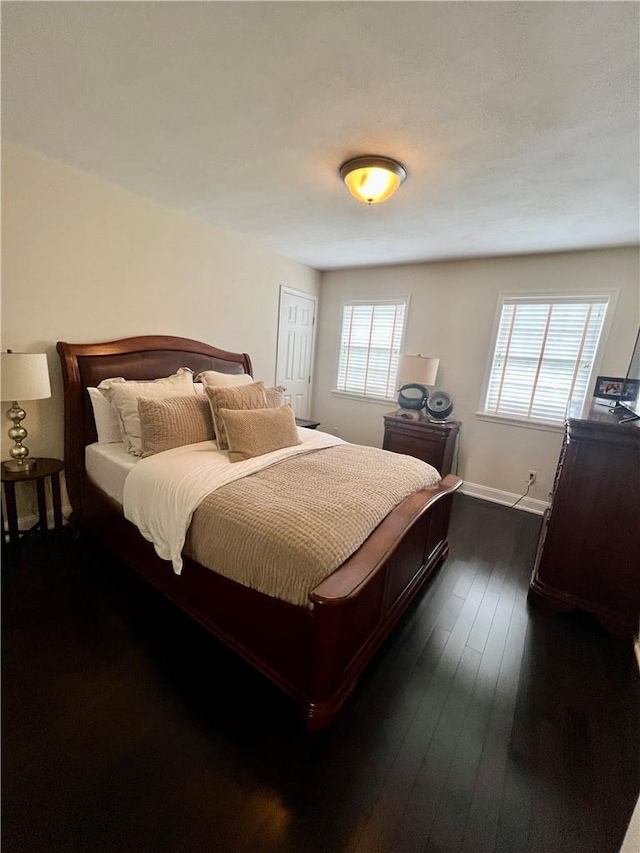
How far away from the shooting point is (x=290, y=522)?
1.42 m

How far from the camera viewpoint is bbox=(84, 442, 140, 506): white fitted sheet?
2104 millimetres

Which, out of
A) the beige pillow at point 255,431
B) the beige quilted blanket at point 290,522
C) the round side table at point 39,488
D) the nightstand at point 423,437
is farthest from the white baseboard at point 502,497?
the round side table at point 39,488

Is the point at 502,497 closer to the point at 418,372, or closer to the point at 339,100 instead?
the point at 418,372

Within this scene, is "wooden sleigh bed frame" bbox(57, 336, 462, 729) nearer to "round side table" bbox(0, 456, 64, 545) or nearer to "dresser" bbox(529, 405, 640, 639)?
"round side table" bbox(0, 456, 64, 545)

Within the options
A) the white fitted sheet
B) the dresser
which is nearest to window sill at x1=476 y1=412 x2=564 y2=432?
the dresser

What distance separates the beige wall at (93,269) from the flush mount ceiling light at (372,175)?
165 centimetres

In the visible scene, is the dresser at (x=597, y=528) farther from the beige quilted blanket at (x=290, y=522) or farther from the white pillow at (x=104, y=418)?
the white pillow at (x=104, y=418)

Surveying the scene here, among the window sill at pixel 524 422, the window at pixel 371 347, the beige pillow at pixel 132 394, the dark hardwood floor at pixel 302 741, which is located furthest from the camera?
the window at pixel 371 347

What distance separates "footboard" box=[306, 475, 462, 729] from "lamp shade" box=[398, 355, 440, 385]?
1804 mm

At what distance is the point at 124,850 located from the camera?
994 mm

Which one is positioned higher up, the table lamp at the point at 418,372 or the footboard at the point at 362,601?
the table lamp at the point at 418,372

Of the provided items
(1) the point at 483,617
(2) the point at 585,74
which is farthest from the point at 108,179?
(1) the point at 483,617

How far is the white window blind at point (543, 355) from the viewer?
3.21m

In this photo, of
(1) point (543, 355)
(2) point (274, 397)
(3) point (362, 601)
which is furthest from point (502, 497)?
(3) point (362, 601)
